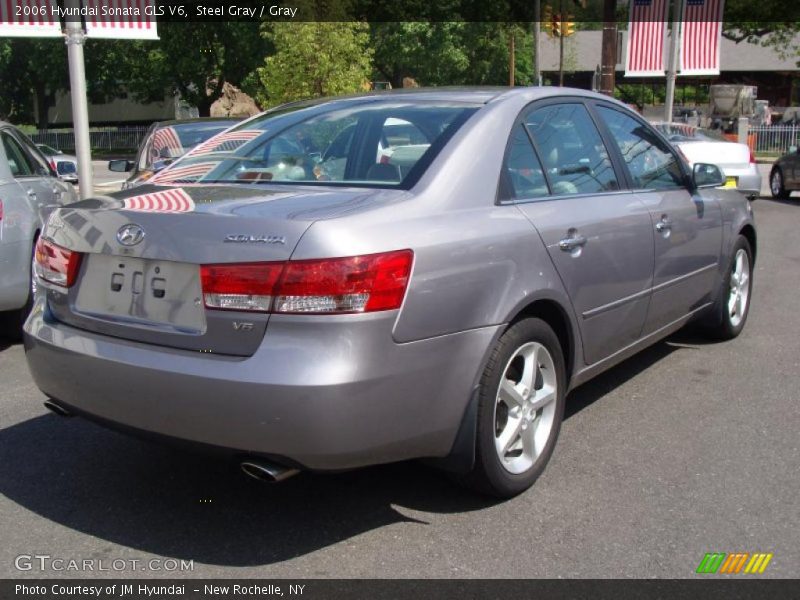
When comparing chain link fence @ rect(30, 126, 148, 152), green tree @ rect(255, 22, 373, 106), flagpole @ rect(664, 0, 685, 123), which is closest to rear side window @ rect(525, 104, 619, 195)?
green tree @ rect(255, 22, 373, 106)

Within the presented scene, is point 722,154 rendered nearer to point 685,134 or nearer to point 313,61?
point 685,134

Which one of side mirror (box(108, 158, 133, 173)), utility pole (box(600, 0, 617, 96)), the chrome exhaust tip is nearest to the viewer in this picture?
the chrome exhaust tip

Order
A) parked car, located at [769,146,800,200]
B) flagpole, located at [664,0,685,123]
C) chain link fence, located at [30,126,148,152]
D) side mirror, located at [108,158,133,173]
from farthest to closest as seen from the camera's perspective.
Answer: chain link fence, located at [30,126,148,152] → flagpole, located at [664,0,685,123] → parked car, located at [769,146,800,200] → side mirror, located at [108,158,133,173]

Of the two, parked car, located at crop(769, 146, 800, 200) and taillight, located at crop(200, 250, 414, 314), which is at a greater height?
taillight, located at crop(200, 250, 414, 314)

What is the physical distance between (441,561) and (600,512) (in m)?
0.76

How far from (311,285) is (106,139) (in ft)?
151

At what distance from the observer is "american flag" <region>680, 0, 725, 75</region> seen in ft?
64.0

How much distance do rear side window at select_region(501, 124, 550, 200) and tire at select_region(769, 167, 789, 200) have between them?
15644mm

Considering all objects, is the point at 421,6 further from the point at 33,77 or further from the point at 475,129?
the point at 475,129

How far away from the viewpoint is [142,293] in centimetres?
317

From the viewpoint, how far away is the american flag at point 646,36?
1903 cm

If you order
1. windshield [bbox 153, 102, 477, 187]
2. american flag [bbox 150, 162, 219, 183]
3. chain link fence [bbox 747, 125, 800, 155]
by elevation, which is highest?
windshield [bbox 153, 102, 477, 187]

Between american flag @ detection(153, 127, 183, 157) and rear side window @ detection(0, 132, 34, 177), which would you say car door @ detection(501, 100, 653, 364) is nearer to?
rear side window @ detection(0, 132, 34, 177)

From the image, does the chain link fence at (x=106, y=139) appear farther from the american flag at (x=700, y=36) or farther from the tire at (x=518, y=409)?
the tire at (x=518, y=409)
